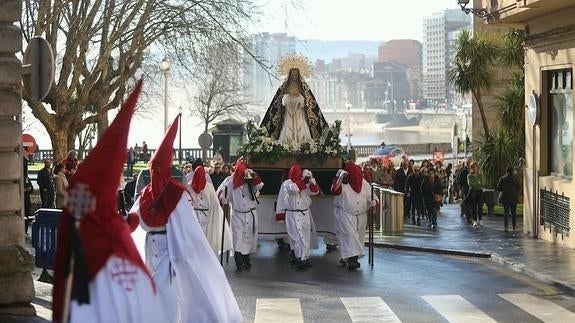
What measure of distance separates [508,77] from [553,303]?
111 ft

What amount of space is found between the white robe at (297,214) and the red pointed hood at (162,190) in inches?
343

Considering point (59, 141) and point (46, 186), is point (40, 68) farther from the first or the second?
point (59, 141)

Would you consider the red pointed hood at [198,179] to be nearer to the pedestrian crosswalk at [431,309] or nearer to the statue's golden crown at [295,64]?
the pedestrian crosswalk at [431,309]

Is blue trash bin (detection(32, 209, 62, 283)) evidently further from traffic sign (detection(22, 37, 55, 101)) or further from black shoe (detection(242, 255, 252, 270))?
black shoe (detection(242, 255, 252, 270))

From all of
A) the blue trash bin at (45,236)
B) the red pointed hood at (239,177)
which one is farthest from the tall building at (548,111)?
the blue trash bin at (45,236)

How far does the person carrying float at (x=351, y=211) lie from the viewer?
20391 mm

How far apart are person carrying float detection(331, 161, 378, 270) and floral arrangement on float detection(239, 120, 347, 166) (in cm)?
297

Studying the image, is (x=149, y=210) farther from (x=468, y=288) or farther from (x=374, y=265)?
(x=374, y=265)

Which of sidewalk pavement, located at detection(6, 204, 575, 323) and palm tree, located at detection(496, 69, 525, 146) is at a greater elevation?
palm tree, located at detection(496, 69, 525, 146)

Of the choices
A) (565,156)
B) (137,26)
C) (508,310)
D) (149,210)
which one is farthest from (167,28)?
(149,210)

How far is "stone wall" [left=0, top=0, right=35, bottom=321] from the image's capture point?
544 inches

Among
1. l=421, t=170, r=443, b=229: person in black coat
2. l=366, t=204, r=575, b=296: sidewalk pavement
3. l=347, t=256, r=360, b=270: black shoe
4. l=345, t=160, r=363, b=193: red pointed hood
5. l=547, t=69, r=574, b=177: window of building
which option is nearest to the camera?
l=366, t=204, r=575, b=296: sidewalk pavement

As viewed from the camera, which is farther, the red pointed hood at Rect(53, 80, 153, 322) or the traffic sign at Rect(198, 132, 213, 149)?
the traffic sign at Rect(198, 132, 213, 149)

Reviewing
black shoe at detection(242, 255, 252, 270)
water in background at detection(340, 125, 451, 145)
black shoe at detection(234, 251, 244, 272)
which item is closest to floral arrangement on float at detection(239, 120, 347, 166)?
black shoe at detection(242, 255, 252, 270)
